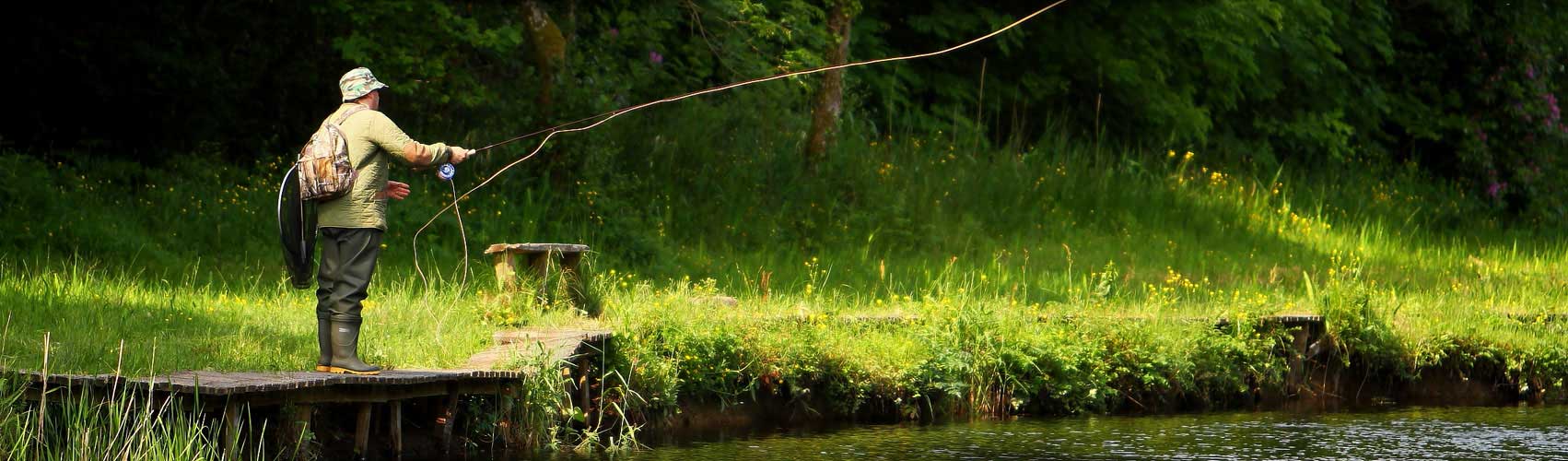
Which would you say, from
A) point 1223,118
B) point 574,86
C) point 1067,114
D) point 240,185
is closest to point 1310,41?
point 1223,118

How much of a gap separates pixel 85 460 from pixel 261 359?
195 centimetres

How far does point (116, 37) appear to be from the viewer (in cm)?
1552

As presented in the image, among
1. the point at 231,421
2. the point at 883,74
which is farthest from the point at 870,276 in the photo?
the point at 231,421

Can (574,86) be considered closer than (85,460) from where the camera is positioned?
No

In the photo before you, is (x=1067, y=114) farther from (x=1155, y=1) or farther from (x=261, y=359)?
(x=261, y=359)

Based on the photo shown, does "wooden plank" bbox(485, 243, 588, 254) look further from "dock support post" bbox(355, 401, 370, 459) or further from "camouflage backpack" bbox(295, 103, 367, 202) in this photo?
"camouflage backpack" bbox(295, 103, 367, 202)

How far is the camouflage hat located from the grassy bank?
1391 mm

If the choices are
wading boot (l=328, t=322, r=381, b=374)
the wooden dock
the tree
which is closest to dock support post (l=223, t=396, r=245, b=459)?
the wooden dock

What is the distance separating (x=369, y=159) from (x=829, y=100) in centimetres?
929

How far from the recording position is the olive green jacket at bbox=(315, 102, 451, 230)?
7.52 metres

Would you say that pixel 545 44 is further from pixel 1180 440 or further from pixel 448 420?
pixel 1180 440

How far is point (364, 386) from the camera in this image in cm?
768

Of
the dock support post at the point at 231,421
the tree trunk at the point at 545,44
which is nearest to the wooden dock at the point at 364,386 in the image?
the dock support post at the point at 231,421

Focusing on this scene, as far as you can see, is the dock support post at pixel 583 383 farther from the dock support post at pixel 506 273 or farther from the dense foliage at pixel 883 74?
the dense foliage at pixel 883 74
